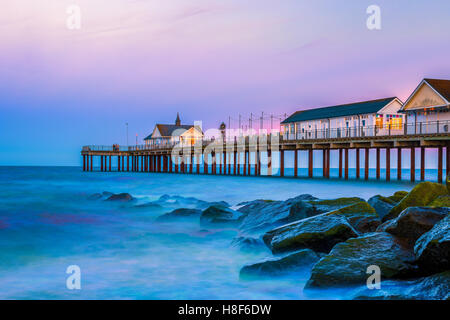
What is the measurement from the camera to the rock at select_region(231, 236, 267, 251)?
32.2 feet

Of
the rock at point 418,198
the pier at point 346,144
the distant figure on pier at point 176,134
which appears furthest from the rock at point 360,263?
the distant figure on pier at point 176,134

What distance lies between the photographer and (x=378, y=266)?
6551 mm

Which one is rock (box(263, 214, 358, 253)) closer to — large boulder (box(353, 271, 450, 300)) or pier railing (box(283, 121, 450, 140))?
large boulder (box(353, 271, 450, 300))

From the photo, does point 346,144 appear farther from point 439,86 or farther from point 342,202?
point 342,202

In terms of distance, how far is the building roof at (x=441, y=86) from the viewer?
29.4m

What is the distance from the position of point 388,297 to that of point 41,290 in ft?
19.3

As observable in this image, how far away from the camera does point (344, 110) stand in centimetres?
4025

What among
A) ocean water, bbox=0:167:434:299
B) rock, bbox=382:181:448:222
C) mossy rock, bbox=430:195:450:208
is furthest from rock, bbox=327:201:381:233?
ocean water, bbox=0:167:434:299

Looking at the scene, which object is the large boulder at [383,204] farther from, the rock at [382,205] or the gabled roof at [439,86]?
the gabled roof at [439,86]

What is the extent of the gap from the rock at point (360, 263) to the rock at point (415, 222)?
0.33m

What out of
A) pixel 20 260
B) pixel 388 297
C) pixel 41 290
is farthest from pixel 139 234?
pixel 388 297

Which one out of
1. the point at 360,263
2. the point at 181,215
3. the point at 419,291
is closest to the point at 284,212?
the point at 181,215
